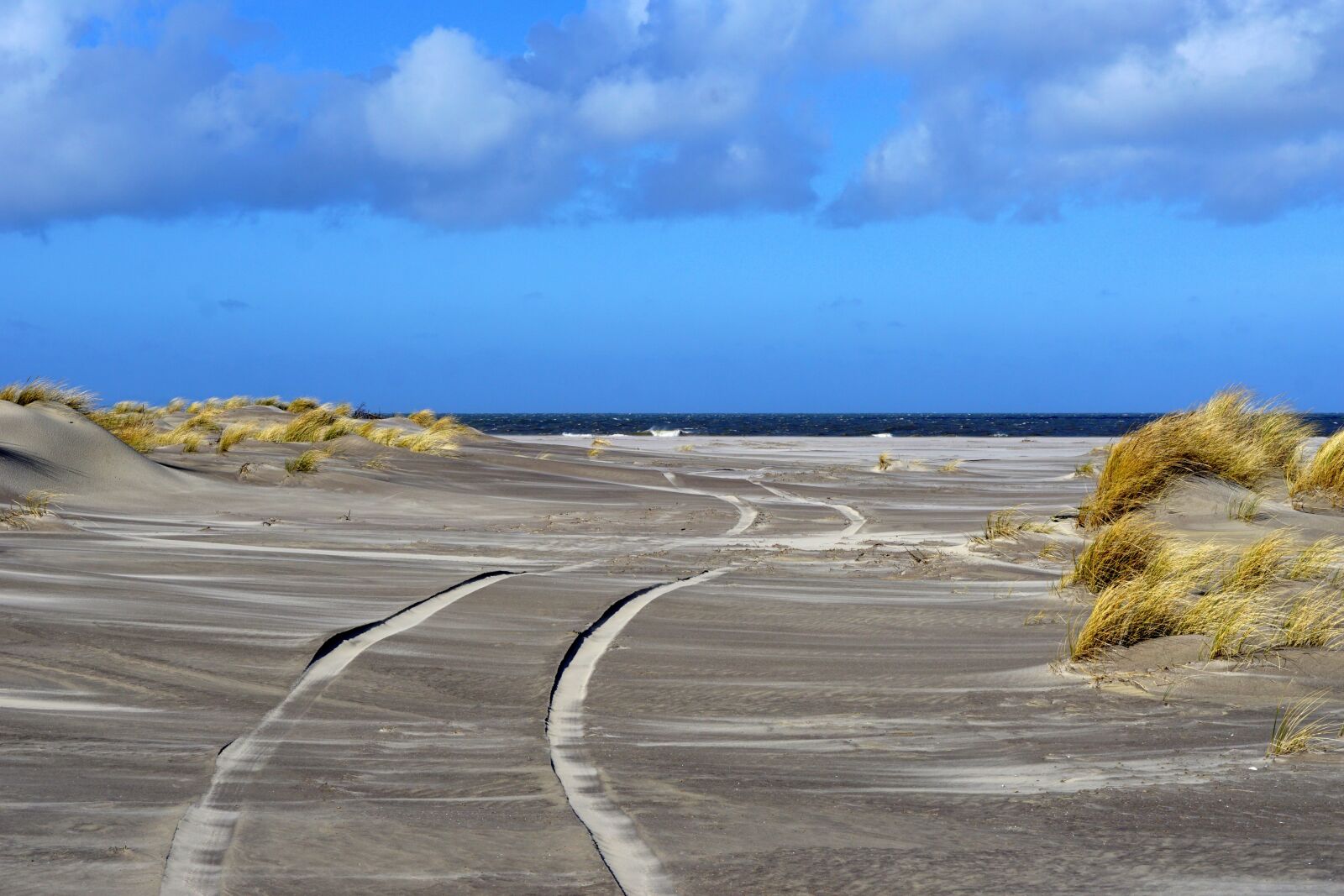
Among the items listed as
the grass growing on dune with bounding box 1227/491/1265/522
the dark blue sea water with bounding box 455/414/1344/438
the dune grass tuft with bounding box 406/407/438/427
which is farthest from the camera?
the dark blue sea water with bounding box 455/414/1344/438

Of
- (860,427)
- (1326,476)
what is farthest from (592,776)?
(860,427)

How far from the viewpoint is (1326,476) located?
14.4 meters

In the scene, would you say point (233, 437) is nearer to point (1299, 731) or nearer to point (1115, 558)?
point (1115, 558)

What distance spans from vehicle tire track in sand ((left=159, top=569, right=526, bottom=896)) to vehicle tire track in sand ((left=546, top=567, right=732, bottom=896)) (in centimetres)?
102

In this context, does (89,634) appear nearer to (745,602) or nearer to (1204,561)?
(745,602)

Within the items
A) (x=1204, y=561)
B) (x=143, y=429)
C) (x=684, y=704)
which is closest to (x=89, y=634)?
(x=684, y=704)

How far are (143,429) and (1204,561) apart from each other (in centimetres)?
1562

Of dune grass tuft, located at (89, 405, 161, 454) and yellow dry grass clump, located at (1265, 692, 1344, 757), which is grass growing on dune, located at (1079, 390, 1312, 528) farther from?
dune grass tuft, located at (89, 405, 161, 454)

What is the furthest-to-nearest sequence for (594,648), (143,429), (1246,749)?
1. (143,429)
2. (594,648)
3. (1246,749)

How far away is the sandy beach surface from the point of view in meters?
3.69

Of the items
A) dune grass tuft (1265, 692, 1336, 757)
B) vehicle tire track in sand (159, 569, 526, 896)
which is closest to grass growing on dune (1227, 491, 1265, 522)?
dune grass tuft (1265, 692, 1336, 757)

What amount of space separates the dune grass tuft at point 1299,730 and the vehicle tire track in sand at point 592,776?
99.1 inches

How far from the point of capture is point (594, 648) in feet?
22.4

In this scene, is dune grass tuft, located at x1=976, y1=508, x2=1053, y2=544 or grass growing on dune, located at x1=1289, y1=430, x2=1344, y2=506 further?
grass growing on dune, located at x1=1289, y1=430, x2=1344, y2=506
